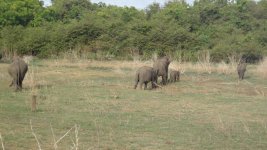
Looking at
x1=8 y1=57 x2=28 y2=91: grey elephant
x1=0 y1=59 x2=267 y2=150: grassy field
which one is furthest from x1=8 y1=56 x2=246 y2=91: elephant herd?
x1=0 y1=59 x2=267 y2=150: grassy field

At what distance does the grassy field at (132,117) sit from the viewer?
28.6 ft

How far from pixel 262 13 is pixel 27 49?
3275cm

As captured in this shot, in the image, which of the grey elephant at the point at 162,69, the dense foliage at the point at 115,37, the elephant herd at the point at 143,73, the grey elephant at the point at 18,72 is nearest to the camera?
the grey elephant at the point at 18,72

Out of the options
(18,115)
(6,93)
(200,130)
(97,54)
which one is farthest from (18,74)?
(97,54)

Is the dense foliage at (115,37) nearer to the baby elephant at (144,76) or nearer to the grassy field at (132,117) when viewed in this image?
the baby elephant at (144,76)

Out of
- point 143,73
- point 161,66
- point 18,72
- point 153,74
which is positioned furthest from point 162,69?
point 18,72

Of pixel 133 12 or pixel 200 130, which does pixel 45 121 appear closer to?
pixel 200 130

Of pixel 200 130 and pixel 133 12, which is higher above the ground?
pixel 133 12

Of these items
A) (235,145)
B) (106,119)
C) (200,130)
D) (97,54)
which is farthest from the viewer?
(97,54)

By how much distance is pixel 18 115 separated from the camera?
11133 mm

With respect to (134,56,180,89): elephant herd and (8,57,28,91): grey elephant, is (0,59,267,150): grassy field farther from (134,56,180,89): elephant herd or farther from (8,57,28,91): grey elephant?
(134,56,180,89): elephant herd

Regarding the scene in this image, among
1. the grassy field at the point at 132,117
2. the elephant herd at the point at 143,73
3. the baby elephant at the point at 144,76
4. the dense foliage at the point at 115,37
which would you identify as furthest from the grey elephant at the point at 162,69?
the dense foliage at the point at 115,37

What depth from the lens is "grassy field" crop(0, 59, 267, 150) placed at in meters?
8.73

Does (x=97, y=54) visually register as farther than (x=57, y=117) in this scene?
Yes
